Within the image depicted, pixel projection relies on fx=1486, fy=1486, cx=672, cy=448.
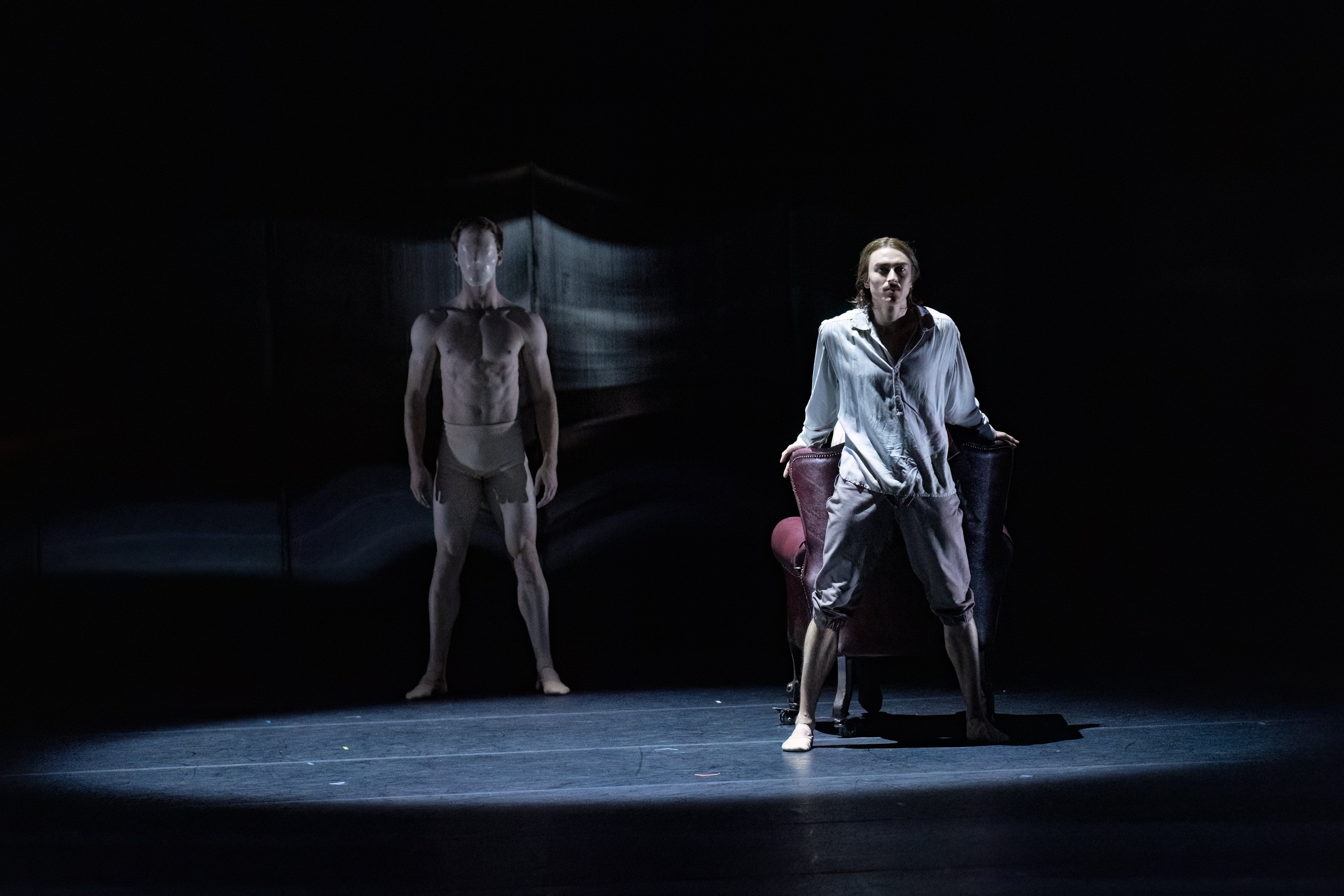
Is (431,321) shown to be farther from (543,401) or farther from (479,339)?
(543,401)

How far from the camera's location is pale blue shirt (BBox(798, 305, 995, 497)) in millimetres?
4449

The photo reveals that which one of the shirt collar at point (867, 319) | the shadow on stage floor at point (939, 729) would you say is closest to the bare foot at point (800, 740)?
the shadow on stage floor at point (939, 729)

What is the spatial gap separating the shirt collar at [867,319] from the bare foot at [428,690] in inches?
94.0

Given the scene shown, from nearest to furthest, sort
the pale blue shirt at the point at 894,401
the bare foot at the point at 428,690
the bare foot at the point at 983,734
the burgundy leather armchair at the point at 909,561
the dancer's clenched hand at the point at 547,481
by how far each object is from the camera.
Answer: the pale blue shirt at the point at 894,401, the bare foot at the point at 983,734, the burgundy leather armchair at the point at 909,561, the bare foot at the point at 428,690, the dancer's clenched hand at the point at 547,481

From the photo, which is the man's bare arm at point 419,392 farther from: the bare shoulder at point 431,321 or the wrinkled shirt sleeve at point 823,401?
the wrinkled shirt sleeve at point 823,401

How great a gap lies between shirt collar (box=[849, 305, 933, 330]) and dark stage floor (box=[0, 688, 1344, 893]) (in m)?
1.28

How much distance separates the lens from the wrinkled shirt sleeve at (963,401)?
461cm

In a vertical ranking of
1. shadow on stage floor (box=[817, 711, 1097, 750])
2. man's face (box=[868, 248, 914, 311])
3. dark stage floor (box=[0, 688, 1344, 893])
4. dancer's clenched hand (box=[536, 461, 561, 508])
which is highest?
man's face (box=[868, 248, 914, 311])

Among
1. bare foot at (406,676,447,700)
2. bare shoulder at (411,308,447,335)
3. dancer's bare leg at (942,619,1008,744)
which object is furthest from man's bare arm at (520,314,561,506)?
dancer's bare leg at (942,619,1008,744)

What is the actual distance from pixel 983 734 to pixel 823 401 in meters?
1.14

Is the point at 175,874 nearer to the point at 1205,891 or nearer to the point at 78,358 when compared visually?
the point at 1205,891

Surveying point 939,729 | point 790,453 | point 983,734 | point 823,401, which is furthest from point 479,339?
point 983,734

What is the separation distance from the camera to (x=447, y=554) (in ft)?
19.5

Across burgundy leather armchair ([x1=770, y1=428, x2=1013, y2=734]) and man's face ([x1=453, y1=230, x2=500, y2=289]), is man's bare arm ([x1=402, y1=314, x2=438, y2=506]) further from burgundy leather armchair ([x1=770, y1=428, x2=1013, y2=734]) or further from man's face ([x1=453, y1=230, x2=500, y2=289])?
burgundy leather armchair ([x1=770, y1=428, x2=1013, y2=734])
